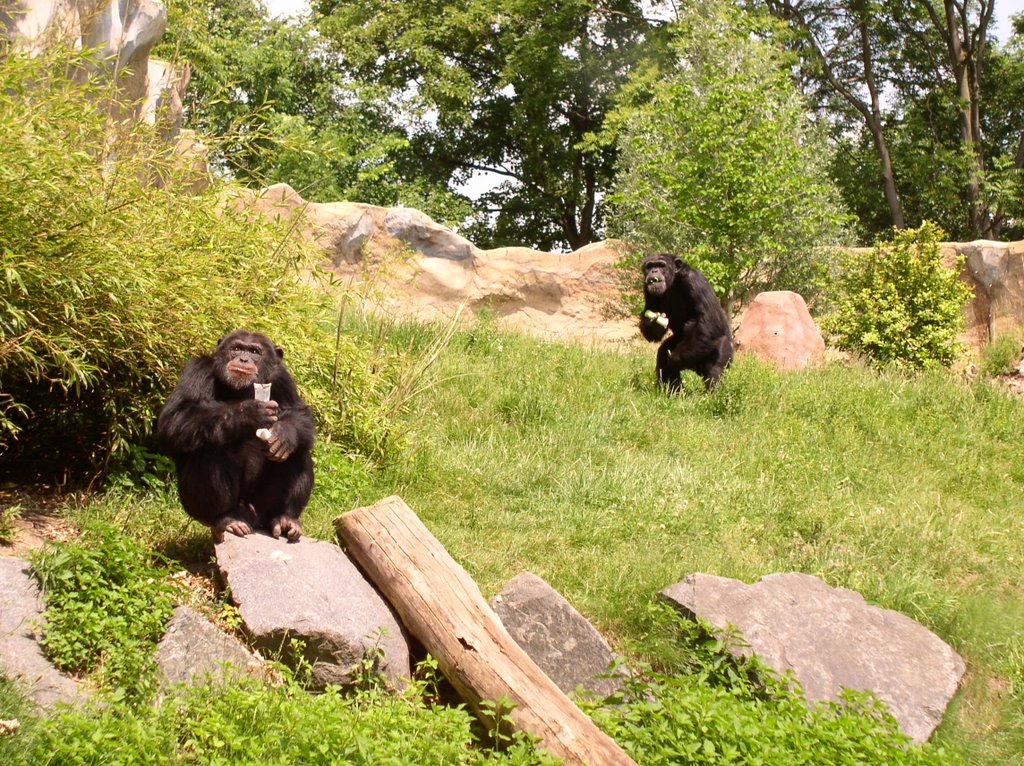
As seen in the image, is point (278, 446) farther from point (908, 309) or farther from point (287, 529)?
point (908, 309)

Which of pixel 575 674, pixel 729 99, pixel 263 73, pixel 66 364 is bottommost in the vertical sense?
pixel 575 674

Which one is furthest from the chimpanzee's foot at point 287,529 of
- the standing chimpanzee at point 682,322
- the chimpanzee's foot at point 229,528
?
the standing chimpanzee at point 682,322

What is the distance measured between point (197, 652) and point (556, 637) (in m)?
1.72

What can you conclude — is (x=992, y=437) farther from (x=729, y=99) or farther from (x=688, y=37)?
(x=688, y=37)

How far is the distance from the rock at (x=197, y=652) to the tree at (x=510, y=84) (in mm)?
18108

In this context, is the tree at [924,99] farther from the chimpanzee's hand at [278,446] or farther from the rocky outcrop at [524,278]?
the chimpanzee's hand at [278,446]

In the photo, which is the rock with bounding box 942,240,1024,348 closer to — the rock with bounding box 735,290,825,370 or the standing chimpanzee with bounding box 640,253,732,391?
the rock with bounding box 735,290,825,370

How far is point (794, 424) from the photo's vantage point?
9.04 metres

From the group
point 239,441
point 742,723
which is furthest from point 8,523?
point 742,723

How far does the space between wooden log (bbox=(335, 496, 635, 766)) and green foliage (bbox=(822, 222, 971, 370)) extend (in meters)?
8.79

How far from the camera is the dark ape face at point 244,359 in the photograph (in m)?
5.29

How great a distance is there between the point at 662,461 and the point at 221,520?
12.3 ft

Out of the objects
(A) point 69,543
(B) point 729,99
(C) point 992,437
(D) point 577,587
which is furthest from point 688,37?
(A) point 69,543

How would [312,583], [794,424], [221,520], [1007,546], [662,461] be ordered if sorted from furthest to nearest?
[794,424] → [662,461] → [1007,546] → [221,520] → [312,583]
